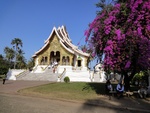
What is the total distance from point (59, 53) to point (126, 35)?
30.7m

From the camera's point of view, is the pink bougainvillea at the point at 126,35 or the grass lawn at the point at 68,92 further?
the grass lawn at the point at 68,92

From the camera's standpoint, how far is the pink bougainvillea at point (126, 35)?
11.2 metres

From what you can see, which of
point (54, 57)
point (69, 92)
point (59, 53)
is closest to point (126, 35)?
point (69, 92)

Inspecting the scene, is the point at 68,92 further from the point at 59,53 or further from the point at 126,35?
the point at 59,53

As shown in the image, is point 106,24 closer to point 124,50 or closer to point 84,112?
point 124,50

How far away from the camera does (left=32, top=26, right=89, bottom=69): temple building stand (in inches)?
1559

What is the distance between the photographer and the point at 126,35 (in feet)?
37.7

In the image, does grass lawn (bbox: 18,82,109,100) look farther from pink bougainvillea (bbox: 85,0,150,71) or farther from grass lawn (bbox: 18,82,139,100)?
pink bougainvillea (bbox: 85,0,150,71)

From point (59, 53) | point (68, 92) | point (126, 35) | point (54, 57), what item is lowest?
point (68, 92)

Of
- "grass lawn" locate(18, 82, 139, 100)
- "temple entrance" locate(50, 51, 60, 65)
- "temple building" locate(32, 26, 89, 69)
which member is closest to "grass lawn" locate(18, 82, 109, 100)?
"grass lawn" locate(18, 82, 139, 100)

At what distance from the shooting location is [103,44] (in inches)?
498

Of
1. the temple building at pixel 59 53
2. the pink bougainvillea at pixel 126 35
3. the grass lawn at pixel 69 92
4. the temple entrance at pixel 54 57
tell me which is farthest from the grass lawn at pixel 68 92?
the temple entrance at pixel 54 57

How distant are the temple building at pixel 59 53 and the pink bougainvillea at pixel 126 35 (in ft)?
87.7

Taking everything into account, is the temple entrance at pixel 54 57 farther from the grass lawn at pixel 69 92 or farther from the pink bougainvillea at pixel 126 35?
the pink bougainvillea at pixel 126 35
